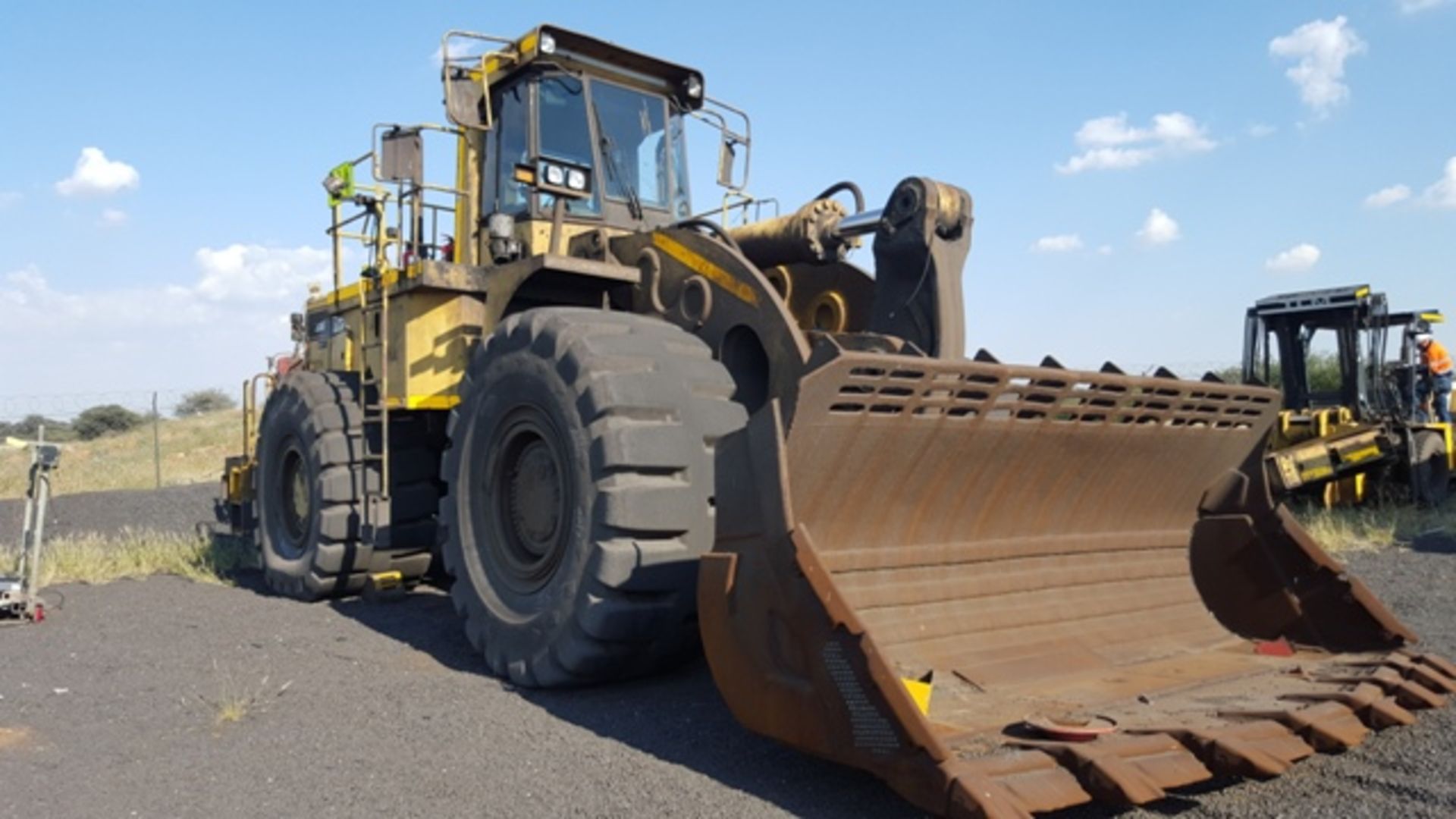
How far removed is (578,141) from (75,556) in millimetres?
6181

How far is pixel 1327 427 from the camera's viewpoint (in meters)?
13.5

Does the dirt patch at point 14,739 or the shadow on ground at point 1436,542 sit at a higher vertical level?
the dirt patch at point 14,739

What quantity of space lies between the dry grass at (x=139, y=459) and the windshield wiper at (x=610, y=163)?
16.1m

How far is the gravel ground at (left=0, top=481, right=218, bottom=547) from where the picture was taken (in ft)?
54.2

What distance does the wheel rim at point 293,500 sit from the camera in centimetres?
852

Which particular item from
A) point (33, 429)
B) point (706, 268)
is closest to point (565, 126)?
point (706, 268)

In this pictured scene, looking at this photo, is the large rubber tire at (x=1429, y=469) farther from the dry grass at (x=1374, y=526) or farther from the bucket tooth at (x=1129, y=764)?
the bucket tooth at (x=1129, y=764)

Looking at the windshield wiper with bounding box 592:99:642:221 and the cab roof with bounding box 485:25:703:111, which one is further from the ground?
the cab roof with bounding box 485:25:703:111

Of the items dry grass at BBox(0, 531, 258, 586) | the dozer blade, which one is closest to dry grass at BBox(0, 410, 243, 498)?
dry grass at BBox(0, 531, 258, 586)

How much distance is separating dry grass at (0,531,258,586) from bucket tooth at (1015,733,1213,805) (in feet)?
25.7

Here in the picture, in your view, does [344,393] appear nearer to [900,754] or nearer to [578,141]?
[578,141]

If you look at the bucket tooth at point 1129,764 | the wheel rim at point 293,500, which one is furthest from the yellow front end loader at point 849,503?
the wheel rim at point 293,500

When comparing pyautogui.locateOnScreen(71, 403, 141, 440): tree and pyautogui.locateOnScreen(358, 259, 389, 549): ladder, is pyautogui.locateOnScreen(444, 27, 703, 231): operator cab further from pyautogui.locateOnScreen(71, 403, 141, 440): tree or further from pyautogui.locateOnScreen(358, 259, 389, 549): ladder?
pyautogui.locateOnScreen(71, 403, 141, 440): tree

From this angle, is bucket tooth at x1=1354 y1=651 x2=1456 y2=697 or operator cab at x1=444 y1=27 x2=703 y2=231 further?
operator cab at x1=444 y1=27 x2=703 y2=231
